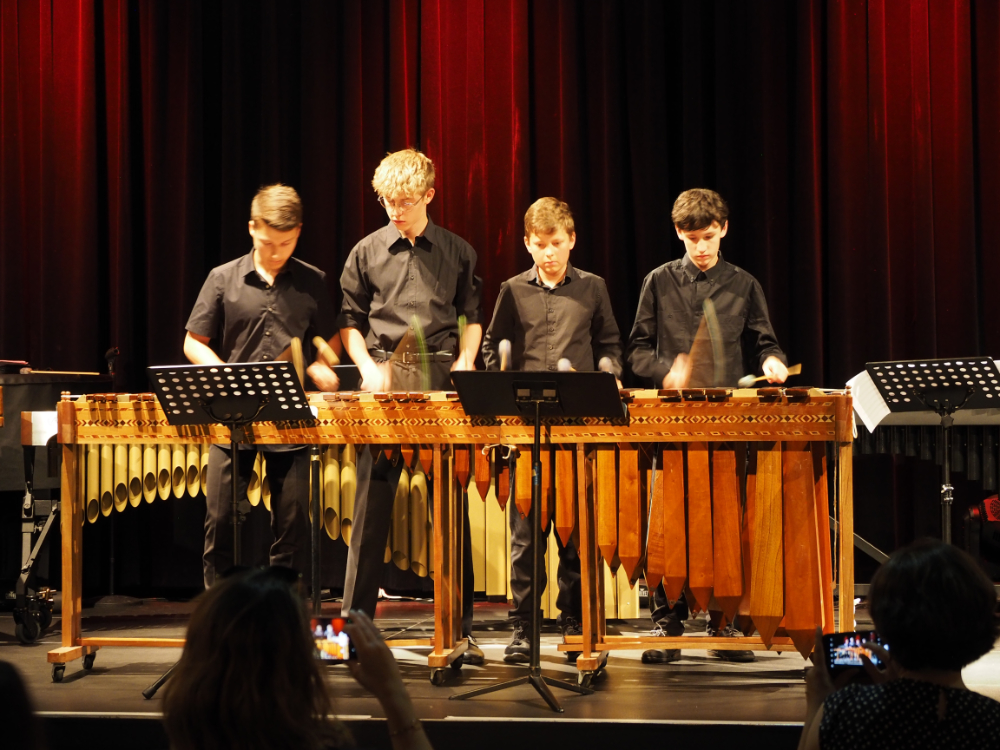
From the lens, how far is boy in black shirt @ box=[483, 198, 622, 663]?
14.8ft

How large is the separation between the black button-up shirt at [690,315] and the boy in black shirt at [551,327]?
15 cm

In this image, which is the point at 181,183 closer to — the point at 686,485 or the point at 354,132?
the point at 354,132

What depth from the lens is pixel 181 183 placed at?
6340 mm

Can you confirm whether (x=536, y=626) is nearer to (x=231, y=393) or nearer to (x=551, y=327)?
(x=231, y=393)

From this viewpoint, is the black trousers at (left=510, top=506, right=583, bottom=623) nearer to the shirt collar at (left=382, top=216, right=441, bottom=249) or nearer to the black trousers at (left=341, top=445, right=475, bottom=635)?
the black trousers at (left=341, top=445, right=475, bottom=635)

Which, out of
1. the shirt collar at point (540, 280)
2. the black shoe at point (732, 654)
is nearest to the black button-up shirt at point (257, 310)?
the shirt collar at point (540, 280)

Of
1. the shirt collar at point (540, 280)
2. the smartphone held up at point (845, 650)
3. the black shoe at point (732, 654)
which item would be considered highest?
the shirt collar at point (540, 280)

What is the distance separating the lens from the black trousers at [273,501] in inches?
170

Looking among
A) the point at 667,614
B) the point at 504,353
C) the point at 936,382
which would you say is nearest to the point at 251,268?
the point at 504,353

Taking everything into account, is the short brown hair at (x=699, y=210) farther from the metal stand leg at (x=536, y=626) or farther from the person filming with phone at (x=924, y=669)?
the person filming with phone at (x=924, y=669)

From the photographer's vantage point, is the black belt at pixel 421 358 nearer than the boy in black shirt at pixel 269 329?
No

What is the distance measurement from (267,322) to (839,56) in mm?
3437

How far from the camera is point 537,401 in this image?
11.7 feet

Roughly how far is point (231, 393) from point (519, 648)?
1.64 metres
